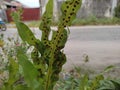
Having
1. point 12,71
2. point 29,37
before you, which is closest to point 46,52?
point 29,37

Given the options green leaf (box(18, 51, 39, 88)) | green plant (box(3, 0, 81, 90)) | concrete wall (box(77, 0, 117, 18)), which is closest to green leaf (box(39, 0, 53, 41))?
green plant (box(3, 0, 81, 90))

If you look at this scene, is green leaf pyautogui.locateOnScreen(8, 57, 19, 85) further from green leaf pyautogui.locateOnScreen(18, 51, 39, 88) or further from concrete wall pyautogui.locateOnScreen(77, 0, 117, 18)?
concrete wall pyautogui.locateOnScreen(77, 0, 117, 18)

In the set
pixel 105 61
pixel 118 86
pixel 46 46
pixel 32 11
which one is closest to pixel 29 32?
pixel 46 46

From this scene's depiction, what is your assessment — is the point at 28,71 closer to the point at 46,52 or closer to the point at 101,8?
the point at 46,52

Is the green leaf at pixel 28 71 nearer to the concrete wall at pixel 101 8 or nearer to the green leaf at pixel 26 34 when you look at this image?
the green leaf at pixel 26 34

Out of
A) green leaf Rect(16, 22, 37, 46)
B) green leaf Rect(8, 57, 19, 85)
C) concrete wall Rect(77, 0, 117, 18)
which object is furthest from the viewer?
concrete wall Rect(77, 0, 117, 18)

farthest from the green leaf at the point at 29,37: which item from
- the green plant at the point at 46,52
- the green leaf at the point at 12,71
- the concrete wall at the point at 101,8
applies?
the concrete wall at the point at 101,8

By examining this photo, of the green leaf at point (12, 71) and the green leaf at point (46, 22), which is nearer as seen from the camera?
the green leaf at point (46, 22)
